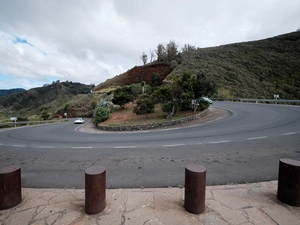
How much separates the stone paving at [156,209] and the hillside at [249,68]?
2705cm

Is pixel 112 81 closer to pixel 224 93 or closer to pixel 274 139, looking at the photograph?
pixel 224 93

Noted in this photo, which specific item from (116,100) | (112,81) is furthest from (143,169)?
(112,81)

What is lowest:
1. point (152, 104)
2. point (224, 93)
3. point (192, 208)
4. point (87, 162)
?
point (87, 162)

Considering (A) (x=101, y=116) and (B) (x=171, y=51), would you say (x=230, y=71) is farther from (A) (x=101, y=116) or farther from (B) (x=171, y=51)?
(A) (x=101, y=116)

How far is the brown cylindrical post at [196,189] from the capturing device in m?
2.50

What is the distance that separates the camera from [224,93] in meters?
30.5

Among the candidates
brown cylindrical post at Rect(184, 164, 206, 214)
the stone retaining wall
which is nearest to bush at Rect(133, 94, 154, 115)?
the stone retaining wall

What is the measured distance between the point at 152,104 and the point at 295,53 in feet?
161

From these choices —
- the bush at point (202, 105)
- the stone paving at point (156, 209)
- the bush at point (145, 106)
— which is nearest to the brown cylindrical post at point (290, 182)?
the stone paving at point (156, 209)

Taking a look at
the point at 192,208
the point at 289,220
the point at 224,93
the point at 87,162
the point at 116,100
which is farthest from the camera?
the point at 224,93

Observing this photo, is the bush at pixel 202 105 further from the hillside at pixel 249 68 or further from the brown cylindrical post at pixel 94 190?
the brown cylindrical post at pixel 94 190

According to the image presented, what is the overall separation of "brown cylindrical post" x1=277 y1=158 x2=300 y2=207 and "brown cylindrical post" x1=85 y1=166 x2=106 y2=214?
9.99 feet

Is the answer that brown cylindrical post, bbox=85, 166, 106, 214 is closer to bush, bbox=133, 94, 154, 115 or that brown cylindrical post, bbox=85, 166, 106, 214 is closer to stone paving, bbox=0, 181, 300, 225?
stone paving, bbox=0, 181, 300, 225

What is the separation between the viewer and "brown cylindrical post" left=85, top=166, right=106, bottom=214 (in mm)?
2506
